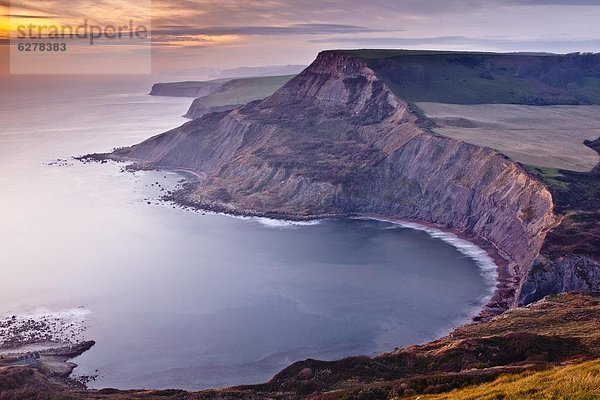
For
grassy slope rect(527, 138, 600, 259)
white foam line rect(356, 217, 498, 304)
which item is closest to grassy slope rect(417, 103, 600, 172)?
grassy slope rect(527, 138, 600, 259)

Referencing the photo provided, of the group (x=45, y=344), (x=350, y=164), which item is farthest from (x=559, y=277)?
(x=350, y=164)

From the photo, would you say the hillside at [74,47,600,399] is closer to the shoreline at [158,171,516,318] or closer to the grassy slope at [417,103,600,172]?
the shoreline at [158,171,516,318]

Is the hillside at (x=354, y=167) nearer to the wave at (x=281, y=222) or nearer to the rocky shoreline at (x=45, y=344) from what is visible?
the wave at (x=281, y=222)

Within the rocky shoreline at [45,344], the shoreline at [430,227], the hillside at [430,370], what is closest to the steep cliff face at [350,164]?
the shoreline at [430,227]

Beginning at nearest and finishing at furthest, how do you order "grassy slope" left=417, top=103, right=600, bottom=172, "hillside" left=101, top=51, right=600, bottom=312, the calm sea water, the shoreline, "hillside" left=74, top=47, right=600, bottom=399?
1. "hillside" left=74, top=47, right=600, bottom=399
2. the calm sea water
3. the shoreline
4. "hillside" left=101, top=51, right=600, bottom=312
5. "grassy slope" left=417, top=103, right=600, bottom=172

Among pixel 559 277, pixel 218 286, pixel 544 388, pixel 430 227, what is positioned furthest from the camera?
pixel 430 227

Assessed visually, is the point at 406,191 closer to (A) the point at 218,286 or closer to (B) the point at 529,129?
(B) the point at 529,129
